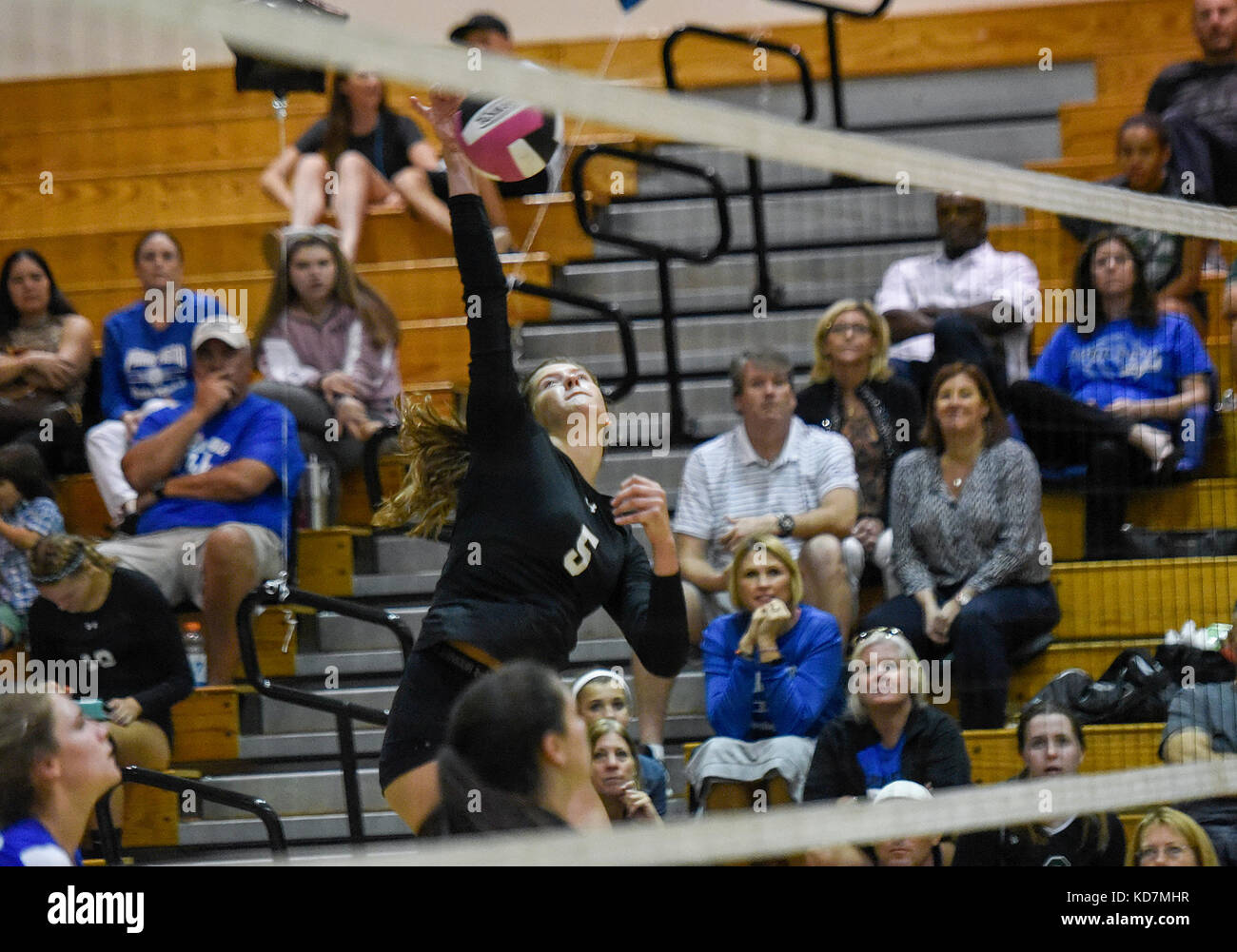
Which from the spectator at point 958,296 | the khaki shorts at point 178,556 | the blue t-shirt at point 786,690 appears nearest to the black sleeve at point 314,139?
the khaki shorts at point 178,556

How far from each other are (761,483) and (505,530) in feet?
6.46

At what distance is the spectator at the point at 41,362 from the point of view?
235 inches

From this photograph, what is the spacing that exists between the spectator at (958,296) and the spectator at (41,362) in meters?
2.74

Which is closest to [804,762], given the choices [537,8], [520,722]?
[520,722]

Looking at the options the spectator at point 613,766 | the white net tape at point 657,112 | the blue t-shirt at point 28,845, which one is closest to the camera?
the white net tape at point 657,112

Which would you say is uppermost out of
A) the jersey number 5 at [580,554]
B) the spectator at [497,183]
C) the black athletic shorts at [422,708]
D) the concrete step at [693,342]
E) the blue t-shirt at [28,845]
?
the spectator at [497,183]

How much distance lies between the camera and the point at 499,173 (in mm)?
4160

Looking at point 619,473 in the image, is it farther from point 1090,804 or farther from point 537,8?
point 537,8

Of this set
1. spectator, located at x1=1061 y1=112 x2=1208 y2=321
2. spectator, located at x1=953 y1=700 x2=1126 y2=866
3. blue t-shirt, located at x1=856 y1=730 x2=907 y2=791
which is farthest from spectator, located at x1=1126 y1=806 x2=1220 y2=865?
spectator, located at x1=1061 y1=112 x2=1208 y2=321

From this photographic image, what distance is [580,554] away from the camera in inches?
139

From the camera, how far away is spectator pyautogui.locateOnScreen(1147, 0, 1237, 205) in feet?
20.6

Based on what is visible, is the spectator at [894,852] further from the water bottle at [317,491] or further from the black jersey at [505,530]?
the water bottle at [317,491]

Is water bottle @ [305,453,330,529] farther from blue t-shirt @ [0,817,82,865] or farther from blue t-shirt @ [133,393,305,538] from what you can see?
blue t-shirt @ [0,817,82,865]

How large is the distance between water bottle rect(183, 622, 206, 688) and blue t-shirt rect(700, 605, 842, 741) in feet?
4.91
